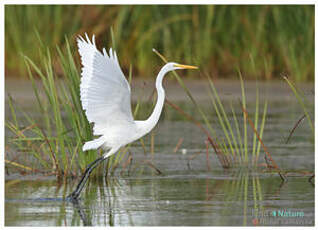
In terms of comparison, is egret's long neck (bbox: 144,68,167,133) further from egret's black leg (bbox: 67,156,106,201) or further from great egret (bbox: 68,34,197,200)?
egret's black leg (bbox: 67,156,106,201)

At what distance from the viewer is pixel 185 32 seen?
1427 centimetres

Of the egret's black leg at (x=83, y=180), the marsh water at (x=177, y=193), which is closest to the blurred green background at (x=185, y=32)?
the marsh water at (x=177, y=193)

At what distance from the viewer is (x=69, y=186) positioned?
21.7 feet

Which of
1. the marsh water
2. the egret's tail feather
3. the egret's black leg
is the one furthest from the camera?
the egret's tail feather

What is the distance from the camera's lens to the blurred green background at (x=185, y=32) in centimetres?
1411

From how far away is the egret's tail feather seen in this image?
20.4 ft

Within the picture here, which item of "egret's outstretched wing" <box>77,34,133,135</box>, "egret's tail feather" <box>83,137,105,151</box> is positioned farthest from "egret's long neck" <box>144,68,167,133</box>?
"egret's tail feather" <box>83,137,105,151</box>

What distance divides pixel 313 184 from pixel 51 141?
2226 mm

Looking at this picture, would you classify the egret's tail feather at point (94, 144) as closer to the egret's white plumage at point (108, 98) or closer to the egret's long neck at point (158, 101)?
the egret's white plumage at point (108, 98)

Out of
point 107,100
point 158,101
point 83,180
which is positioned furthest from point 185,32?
point 107,100

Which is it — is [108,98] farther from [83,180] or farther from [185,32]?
[185,32]

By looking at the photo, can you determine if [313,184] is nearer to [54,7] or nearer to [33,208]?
[33,208]

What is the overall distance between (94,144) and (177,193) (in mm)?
760

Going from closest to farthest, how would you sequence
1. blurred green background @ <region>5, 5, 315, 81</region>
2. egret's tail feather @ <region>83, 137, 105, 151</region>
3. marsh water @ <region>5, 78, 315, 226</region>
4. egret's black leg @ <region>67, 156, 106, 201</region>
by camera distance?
marsh water @ <region>5, 78, 315, 226</region> < egret's black leg @ <region>67, 156, 106, 201</region> < egret's tail feather @ <region>83, 137, 105, 151</region> < blurred green background @ <region>5, 5, 315, 81</region>
